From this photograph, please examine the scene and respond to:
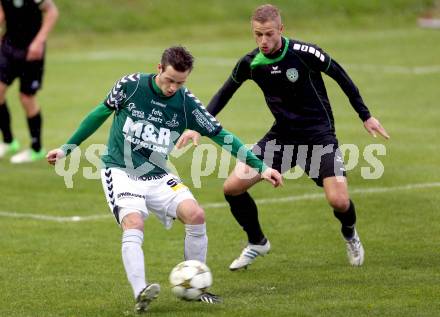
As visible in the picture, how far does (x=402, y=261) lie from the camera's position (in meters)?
10.4

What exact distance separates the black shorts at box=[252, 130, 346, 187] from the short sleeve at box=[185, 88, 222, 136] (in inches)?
55.0

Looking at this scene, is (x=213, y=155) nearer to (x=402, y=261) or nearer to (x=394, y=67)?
(x=402, y=261)

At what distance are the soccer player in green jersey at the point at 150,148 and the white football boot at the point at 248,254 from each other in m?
1.34

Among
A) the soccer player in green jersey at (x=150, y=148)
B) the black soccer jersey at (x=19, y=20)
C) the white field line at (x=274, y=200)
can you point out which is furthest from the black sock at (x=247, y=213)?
the black soccer jersey at (x=19, y=20)

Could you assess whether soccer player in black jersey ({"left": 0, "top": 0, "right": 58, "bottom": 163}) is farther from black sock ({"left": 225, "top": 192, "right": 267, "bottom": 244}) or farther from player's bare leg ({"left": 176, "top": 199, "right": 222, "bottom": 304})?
player's bare leg ({"left": 176, "top": 199, "right": 222, "bottom": 304})

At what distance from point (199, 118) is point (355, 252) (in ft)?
7.22

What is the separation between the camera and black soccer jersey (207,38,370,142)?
33.9 feet

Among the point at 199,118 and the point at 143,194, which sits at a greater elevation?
the point at 199,118

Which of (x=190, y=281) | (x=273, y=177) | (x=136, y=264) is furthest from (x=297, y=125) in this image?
(x=136, y=264)

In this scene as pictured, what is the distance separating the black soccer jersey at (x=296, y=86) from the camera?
10.3 meters

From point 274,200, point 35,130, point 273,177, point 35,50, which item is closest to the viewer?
point 273,177

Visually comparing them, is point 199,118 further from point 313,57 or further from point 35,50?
point 35,50

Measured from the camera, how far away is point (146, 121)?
30.0ft

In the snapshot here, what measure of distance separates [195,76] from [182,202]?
16.8 metres
